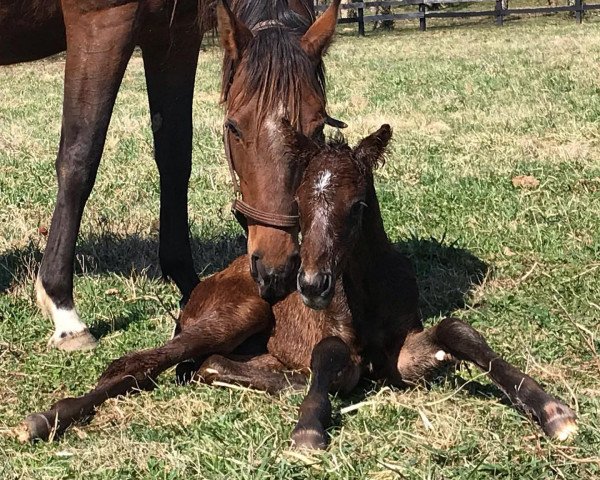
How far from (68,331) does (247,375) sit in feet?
3.88

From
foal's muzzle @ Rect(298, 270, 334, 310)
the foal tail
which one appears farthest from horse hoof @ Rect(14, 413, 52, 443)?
foal's muzzle @ Rect(298, 270, 334, 310)

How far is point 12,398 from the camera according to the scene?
13.7 feet

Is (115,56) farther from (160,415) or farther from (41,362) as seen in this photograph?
(160,415)

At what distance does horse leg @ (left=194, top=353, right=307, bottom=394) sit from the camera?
4.05 m

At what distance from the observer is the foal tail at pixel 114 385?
11.8ft

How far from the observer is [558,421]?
3.26 metres

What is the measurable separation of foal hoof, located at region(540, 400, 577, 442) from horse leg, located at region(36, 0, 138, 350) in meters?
2.44

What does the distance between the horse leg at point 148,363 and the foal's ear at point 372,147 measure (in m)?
0.98

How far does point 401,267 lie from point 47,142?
22.2 feet

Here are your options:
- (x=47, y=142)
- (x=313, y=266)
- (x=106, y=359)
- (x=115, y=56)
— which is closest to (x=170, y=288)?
(x=106, y=359)

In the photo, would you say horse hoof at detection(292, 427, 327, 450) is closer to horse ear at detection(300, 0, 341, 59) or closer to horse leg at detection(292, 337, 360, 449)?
horse leg at detection(292, 337, 360, 449)

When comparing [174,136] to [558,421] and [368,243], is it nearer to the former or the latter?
[368,243]

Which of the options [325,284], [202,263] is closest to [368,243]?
[325,284]

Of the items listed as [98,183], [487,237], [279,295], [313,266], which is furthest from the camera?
[98,183]
